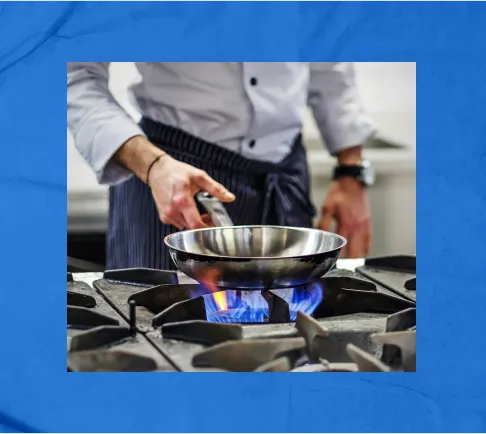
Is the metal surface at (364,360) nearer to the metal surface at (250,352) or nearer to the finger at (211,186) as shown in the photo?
the metal surface at (250,352)

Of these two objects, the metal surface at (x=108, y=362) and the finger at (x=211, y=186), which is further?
the finger at (x=211, y=186)

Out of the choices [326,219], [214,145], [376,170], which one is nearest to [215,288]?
[214,145]

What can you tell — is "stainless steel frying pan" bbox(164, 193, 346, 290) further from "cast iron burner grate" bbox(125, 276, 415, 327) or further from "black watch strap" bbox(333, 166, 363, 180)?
"black watch strap" bbox(333, 166, 363, 180)

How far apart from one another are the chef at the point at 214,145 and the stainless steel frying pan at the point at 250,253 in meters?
0.03

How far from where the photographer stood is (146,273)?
80 centimetres

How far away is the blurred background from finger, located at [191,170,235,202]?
0.12 m

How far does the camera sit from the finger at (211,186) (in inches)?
32.2

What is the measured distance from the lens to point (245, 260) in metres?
0.69

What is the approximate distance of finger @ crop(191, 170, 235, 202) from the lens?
2.69 ft

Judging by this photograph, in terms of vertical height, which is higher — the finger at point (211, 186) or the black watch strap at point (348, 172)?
the black watch strap at point (348, 172)

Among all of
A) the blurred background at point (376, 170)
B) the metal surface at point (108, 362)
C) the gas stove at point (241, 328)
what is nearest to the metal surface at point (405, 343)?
the gas stove at point (241, 328)
